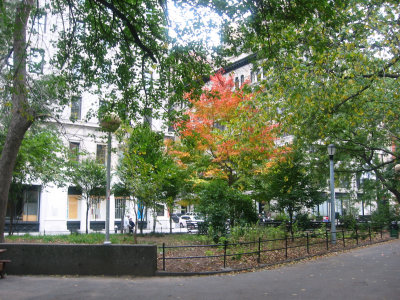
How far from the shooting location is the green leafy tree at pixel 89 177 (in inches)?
1069

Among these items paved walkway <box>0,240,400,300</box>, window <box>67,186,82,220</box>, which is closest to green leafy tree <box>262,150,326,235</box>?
paved walkway <box>0,240,400,300</box>

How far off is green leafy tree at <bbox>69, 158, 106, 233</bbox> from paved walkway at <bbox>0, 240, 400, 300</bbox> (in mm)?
17195

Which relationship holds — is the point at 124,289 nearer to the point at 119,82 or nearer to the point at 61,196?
the point at 119,82

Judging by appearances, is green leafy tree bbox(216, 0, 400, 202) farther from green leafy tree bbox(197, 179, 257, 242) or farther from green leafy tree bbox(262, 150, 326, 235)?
green leafy tree bbox(262, 150, 326, 235)

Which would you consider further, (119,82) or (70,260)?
(119,82)

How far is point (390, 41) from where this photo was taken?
1275 cm

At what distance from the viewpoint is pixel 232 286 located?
9.51 meters

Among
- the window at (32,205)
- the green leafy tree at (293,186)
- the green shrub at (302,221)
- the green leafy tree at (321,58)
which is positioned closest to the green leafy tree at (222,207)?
the green leafy tree at (293,186)

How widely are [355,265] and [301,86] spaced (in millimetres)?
6376

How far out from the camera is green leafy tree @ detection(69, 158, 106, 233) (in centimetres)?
2716

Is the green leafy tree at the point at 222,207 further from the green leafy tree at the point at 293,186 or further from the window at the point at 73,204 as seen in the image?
the window at the point at 73,204

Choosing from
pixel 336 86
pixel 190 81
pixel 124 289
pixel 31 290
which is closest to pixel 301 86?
pixel 336 86

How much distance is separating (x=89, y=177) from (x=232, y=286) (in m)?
20.4

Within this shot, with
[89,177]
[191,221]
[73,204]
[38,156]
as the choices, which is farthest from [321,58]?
[73,204]
